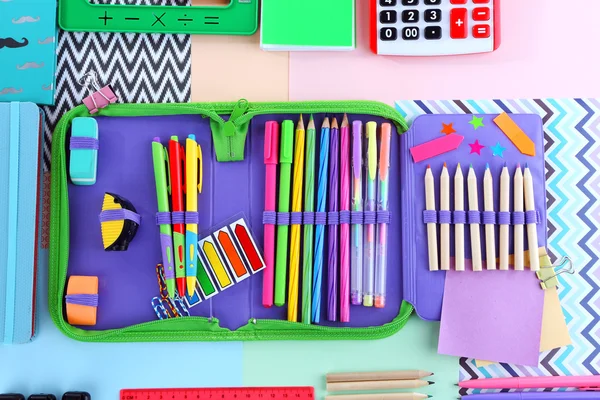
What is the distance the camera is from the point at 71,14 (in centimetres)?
105

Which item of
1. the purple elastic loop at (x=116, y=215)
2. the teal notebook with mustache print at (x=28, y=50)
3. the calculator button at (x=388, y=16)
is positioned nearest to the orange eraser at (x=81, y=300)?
the purple elastic loop at (x=116, y=215)

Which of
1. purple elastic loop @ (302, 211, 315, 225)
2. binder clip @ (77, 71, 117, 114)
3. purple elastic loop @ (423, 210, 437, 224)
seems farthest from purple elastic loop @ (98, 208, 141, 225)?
purple elastic loop @ (423, 210, 437, 224)

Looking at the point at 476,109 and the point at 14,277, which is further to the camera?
the point at 476,109

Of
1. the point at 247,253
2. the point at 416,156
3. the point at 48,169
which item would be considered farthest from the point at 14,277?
the point at 416,156

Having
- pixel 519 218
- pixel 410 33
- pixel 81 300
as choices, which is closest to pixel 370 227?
pixel 519 218

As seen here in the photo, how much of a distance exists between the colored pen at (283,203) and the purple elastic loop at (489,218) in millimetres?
327

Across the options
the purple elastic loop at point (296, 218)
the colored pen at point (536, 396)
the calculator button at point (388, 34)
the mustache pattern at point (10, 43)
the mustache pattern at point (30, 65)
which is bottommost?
the colored pen at point (536, 396)

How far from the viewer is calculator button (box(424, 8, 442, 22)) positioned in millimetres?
1045

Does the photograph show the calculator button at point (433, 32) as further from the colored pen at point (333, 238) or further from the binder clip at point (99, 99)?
the binder clip at point (99, 99)

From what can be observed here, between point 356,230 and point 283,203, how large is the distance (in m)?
0.13

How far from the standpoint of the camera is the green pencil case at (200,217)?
38.9 inches

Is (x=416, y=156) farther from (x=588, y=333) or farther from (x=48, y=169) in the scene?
A: (x=48, y=169)

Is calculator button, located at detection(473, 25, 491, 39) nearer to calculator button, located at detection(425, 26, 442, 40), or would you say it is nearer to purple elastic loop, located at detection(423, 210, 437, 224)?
calculator button, located at detection(425, 26, 442, 40)

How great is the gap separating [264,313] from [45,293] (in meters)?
0.37
